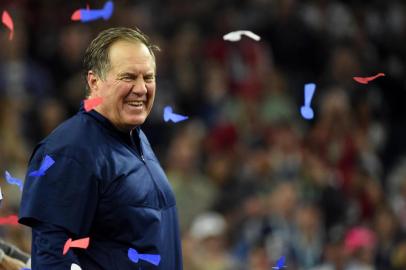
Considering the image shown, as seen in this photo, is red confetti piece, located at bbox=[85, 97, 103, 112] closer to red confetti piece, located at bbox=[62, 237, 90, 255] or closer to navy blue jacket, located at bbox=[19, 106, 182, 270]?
navy blue jacket, located at bbox=[19, 106, 182, 270]

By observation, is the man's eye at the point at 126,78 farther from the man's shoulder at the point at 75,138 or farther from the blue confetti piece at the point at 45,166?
the blue confetti piece at the point at 45,166

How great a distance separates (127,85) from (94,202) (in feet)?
1.39

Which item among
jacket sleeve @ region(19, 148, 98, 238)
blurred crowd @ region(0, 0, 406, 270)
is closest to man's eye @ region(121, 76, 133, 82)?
jacket sleeve @ region(19, 148, 98, 238)

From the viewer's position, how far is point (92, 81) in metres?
3.62

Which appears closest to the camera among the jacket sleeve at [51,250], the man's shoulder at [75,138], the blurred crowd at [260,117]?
the jacket sleeve at [51,250]

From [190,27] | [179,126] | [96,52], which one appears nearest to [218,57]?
[190,27]

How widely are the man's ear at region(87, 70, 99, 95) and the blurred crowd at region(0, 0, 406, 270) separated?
2.94 m

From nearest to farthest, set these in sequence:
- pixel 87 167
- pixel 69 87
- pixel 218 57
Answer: pixel 87 167 → pixel 69 87 → pixel 218 57

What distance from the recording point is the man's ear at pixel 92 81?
142 inches

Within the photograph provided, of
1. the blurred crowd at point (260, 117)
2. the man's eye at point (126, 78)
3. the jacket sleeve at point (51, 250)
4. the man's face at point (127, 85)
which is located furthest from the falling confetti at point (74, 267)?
the blurred crowd at point (260, 117)

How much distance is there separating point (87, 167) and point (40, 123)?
5322mm

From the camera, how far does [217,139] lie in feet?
29.3

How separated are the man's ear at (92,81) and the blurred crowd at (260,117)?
2935 mm

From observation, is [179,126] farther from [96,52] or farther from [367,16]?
[96,52]
